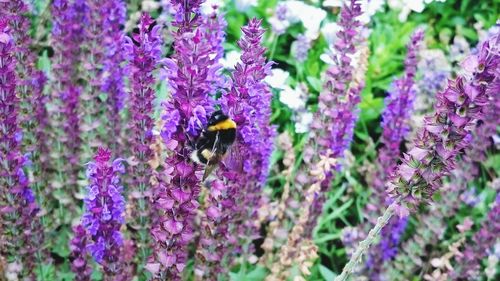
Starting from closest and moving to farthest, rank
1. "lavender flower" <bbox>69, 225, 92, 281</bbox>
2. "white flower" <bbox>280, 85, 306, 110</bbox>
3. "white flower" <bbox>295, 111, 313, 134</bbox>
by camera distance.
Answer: "lavender flower" <bbox>69, 225, 92, 281</bbox> < "white flower" <bbox>295, 111, 313, 134</bbox> < "white flower" <bbox>280, 85, 306, 110</bbox>

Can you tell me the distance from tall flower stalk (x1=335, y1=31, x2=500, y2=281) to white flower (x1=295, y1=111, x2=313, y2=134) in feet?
7.66

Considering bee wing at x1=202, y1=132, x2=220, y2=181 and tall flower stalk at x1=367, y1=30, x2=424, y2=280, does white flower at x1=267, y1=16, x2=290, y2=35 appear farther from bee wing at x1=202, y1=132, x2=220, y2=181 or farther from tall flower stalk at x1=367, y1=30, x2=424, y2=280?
bee wing at x1=202, y1=132, x2=220, y2=181

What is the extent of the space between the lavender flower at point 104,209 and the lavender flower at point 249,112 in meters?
0.47

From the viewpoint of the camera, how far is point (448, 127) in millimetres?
2262

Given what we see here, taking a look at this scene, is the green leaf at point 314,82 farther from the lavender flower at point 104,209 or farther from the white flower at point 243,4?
the lavender flower at point 104,209

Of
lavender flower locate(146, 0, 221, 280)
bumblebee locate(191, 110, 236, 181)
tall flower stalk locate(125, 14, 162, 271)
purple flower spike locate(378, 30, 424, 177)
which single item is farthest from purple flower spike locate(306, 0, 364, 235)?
bumblebee locate(191, 110, 236, 181)

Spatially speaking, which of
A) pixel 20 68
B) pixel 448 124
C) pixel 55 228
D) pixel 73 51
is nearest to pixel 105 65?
pixel 73 51

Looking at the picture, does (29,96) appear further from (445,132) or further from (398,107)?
(445,132)

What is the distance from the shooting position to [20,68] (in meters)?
3.56

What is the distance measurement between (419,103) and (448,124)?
3199 mm

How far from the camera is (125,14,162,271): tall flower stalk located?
116 inches

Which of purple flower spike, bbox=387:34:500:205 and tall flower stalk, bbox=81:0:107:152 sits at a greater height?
purple flower spike, bbox=387:34:500:205

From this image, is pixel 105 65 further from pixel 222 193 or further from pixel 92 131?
pixel 222 193

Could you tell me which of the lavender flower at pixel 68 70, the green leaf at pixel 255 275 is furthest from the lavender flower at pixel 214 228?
the lavender flower at pixel 68 70
